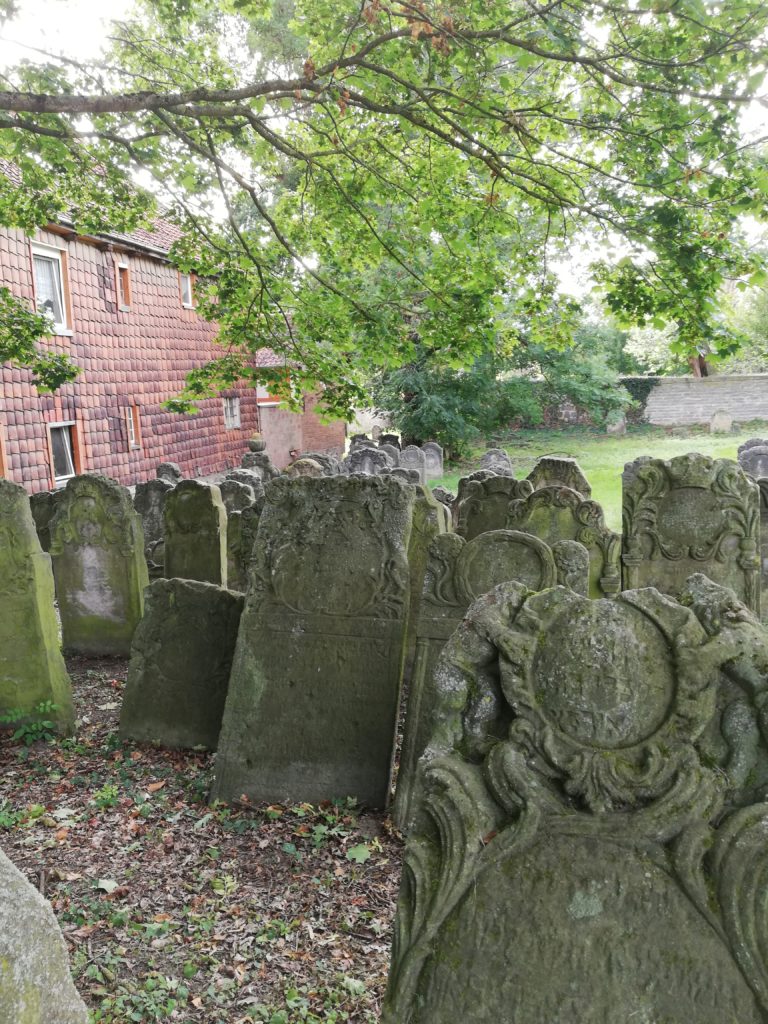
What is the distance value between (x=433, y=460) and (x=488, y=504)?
16.3 m

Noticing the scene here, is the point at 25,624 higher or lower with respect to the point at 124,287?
lower

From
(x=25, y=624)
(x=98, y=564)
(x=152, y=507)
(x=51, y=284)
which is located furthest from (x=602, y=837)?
(x=51, y=284)

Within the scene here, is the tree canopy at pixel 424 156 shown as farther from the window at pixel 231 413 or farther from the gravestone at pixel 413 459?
the window at pixel 231 413

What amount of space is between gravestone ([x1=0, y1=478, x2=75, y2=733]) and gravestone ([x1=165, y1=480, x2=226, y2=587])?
2.46m

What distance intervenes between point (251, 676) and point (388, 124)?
5613 mm

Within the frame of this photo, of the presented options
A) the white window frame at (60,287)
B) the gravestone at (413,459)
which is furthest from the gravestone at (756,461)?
the white window frame at (60,287)

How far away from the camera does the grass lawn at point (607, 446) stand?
990 inches

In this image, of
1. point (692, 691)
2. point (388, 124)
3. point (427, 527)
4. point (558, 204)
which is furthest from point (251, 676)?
point (388, 124)

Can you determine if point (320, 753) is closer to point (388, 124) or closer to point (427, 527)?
point (427, 527)

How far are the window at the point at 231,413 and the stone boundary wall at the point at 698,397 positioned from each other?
719 inches

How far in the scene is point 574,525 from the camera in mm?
6711

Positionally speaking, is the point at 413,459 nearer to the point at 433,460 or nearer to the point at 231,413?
the point at 433,460

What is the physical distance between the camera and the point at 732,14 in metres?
4.61

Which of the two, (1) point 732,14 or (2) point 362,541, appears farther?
(2) point 362,541
